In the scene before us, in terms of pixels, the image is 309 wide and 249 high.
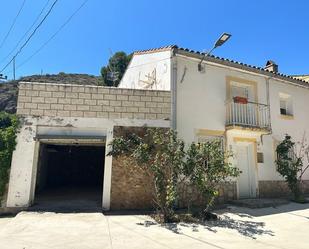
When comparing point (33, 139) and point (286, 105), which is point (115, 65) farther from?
point (33, 139)

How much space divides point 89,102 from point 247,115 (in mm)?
7031

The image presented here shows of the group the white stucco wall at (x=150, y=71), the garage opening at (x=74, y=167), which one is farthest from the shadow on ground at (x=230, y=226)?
the garage opening at (x=74, y=167)

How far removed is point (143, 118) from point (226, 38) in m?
4.24

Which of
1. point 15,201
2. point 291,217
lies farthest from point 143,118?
point 291,217

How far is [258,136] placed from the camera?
515 inches

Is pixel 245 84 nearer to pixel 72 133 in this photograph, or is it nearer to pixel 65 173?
pixel 72 133

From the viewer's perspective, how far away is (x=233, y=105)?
41.5 feet

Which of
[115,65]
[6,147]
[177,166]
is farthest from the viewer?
[115,65]

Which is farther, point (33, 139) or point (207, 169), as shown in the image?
point (33, 139)

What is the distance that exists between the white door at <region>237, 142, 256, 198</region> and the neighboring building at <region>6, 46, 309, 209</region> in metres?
0.04

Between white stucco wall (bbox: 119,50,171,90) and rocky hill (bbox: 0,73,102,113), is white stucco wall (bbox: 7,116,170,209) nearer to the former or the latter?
white stucco wall (bbox: 119,50,171,90)

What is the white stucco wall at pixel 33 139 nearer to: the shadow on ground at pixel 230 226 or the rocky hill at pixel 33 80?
the shadow on ground at pixel 230 226

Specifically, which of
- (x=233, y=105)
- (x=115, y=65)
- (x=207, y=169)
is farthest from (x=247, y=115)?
(x=115, y=65)

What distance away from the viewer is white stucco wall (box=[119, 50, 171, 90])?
11.8 meters
